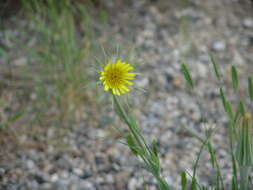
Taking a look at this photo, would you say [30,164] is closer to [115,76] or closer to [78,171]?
[78,171]

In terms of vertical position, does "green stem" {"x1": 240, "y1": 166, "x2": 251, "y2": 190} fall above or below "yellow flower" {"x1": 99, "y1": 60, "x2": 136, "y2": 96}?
below

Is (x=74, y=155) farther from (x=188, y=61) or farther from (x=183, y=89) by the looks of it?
(x=188, y=61)

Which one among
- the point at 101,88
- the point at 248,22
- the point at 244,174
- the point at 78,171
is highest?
the point at 248,22

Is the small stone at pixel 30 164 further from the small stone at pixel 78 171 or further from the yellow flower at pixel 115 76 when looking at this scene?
the yellow flower at pixel 115 76

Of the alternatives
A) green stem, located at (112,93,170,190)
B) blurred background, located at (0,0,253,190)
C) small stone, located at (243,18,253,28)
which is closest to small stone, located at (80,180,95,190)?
blurred background, located at (0,0,253,190)

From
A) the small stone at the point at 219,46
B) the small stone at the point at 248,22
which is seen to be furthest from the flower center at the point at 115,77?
the small stone at the point at 248,22

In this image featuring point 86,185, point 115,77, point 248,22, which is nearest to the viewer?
point 115,77

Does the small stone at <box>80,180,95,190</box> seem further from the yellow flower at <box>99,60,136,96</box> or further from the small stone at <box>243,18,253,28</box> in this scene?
the small stone at <box>243,18,253,28</box>

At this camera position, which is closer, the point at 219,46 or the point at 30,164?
the point at 30,164

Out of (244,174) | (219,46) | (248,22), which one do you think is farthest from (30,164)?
(248,22)

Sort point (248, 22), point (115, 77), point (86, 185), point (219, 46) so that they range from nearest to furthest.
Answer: point (115, 77)
point (86, 185)
point (219, 46)
point (248, 22)
